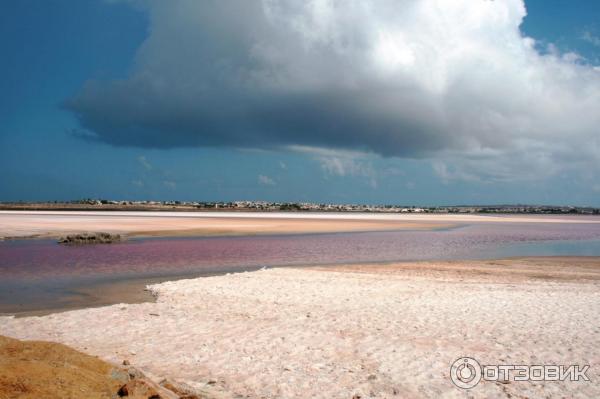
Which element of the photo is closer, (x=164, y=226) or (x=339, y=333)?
(x=339, y=333)

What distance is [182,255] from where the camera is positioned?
26.9 metres

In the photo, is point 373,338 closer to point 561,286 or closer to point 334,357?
point 334,357

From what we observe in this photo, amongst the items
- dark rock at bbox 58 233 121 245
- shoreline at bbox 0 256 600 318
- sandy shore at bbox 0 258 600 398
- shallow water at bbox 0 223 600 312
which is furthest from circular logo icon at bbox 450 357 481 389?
dark rock at bbox 58 233 121 245

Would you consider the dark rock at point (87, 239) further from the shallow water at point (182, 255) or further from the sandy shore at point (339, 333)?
the sandy shore at point (339, 333)

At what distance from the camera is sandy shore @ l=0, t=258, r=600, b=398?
25.6ft

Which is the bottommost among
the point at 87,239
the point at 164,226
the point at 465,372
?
the point at 465,372

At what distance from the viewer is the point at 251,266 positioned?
23.1 m

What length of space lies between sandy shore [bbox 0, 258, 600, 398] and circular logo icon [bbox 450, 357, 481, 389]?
18cm

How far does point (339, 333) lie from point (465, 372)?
309 cm

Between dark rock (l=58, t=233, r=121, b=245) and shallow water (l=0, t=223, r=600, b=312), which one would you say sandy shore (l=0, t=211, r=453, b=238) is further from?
shallow water (l=0, t=223, r=600, b=312)

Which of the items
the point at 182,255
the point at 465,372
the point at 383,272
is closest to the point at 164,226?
the point at 182,255

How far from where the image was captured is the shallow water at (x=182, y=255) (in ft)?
59.3

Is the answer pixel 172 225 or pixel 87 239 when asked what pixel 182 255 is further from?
pixel 172 225

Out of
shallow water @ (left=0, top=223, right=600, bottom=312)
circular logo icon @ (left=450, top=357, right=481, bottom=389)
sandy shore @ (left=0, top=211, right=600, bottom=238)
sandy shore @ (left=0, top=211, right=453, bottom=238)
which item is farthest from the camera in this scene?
sandy shore @ (left=0, top=211, right=600, bottom=238)
